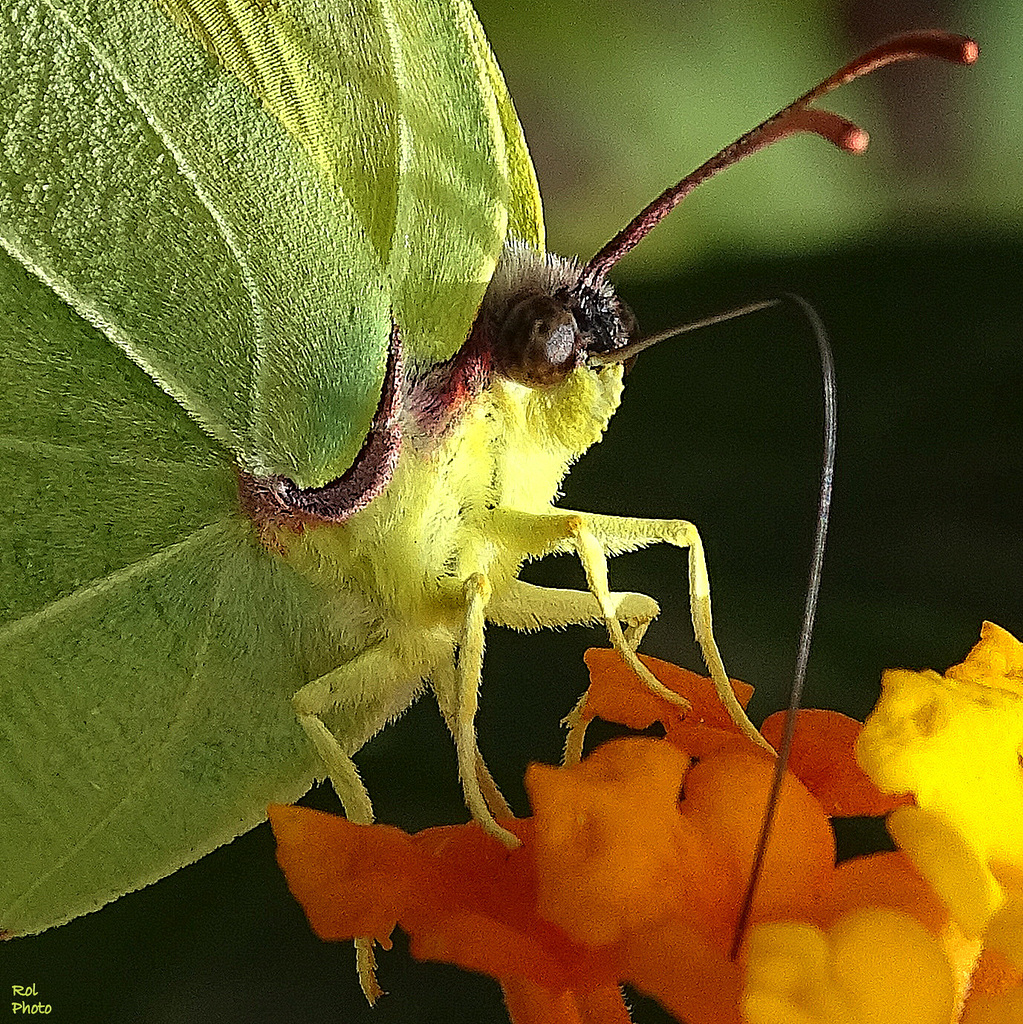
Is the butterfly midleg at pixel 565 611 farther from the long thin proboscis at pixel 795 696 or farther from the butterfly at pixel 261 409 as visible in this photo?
the long thin proboscis at pixel 795 696

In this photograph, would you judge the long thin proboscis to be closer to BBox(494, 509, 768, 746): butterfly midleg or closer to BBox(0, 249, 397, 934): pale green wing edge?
BBox(494, 509, 768, 746): butterfly midleg

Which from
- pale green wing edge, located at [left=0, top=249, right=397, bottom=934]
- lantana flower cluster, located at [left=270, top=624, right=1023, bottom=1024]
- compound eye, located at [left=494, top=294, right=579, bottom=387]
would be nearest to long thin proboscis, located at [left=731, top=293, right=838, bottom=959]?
lantana flower cluster, located at [left=270, top=624, right=1023, bottom=1024]

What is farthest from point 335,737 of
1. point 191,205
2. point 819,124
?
point 819,124

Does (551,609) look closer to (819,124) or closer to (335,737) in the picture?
(335,737)

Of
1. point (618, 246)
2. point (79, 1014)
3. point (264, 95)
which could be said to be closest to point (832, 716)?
point (618, 246)

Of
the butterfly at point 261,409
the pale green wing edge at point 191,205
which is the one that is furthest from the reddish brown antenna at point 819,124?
the pale green wing edge at point 191,205

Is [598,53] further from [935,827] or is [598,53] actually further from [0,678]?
[935,827]
